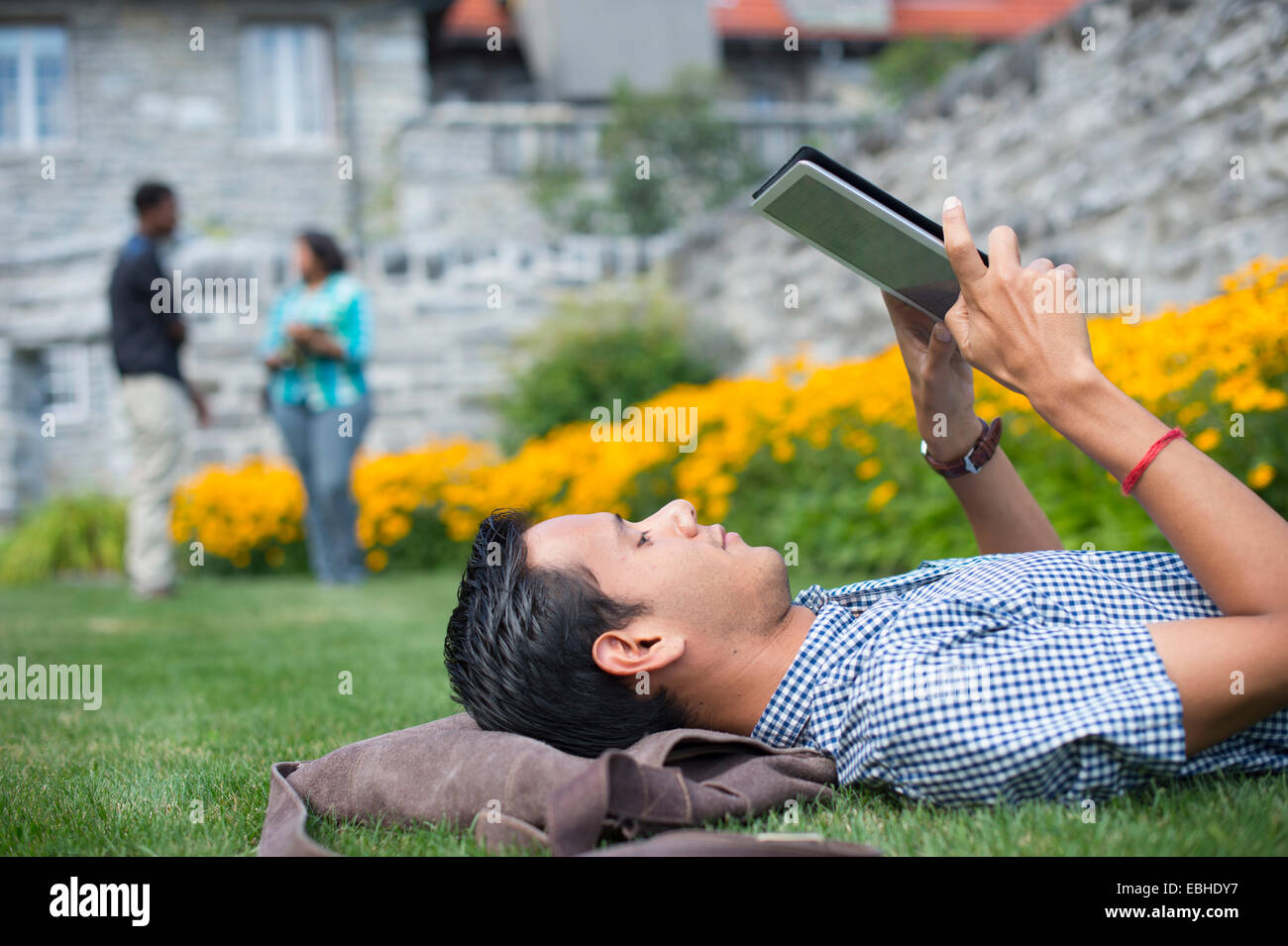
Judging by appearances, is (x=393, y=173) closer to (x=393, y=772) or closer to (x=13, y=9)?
(x=13, y=9)

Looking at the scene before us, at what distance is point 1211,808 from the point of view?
5.28ft

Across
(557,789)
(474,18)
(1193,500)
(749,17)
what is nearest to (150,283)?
(557,789)

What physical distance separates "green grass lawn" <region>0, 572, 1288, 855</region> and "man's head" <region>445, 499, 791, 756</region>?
26cm

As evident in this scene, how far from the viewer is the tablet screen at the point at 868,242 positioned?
5.80ft

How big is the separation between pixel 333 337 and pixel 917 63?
13.1 m

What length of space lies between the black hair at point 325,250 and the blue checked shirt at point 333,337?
0.21ft

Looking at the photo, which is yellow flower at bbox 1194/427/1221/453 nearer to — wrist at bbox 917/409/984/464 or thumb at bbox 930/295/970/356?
wrist at bbox 917/409/984/464

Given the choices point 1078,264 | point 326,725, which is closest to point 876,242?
point 326,725

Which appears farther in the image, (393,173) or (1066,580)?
(393,173)

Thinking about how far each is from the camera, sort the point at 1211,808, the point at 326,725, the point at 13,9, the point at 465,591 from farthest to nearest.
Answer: the point at 13,9
the point at 326,725
the point at 465,591
the point at 1211,808

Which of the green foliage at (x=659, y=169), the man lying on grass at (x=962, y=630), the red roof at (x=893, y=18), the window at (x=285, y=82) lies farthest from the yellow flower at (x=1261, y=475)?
the red roof at (x=893, y=18)

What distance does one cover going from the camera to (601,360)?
9.87 metres

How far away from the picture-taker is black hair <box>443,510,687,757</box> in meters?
1.83

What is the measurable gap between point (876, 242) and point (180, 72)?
57.0 ft
